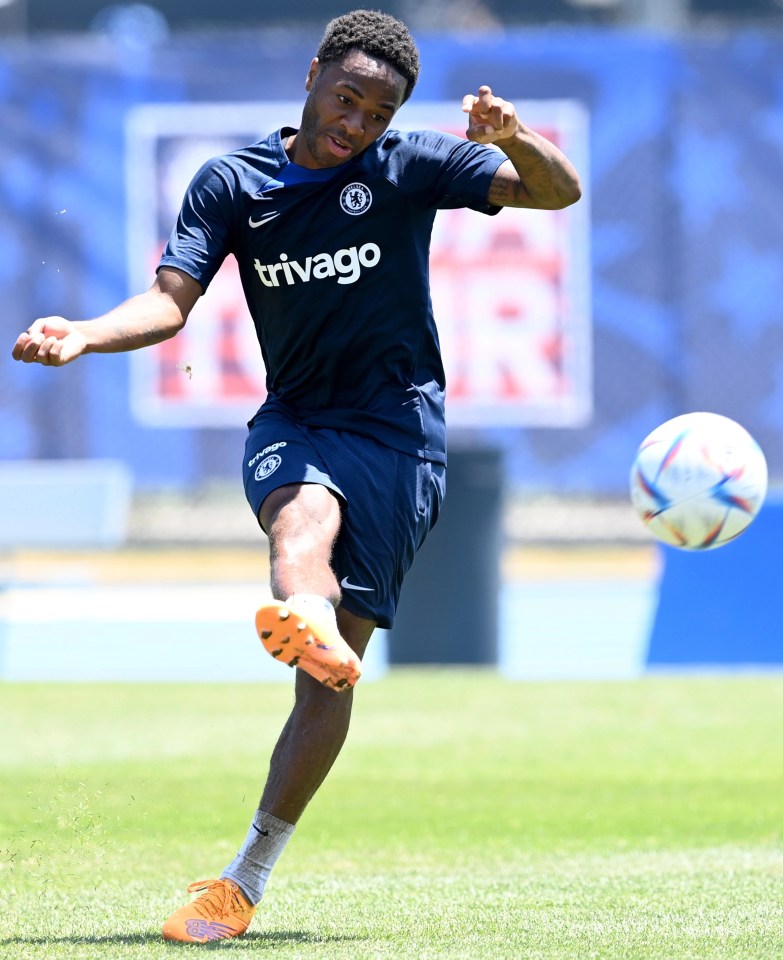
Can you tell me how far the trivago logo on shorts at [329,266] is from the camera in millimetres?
4918

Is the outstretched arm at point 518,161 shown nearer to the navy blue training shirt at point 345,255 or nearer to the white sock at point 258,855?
the navy blue training shirt at point 345,255

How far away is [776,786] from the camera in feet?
25.0

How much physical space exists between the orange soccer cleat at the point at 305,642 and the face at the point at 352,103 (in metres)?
1.48

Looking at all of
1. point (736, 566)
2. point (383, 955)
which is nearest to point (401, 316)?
point (383, 955)

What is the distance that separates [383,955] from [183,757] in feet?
14.4

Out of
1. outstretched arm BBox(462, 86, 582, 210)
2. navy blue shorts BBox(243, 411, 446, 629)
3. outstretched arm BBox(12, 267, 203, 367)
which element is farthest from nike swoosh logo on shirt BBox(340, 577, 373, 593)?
outstretched arm BBox(462, 86, 582, 210)

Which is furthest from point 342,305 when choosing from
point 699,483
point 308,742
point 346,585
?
point 699,483

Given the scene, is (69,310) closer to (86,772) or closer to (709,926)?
(86,772)

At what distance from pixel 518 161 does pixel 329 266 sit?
0.63 metres

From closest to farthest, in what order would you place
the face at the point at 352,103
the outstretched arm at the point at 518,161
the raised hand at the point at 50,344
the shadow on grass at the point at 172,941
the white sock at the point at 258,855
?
the raised hand at the point at 50,344, the shadow on grass at the point at 172,941, the outstretched arm at the point at 518,161, the white sock at the point at 258,855, the face at the point at 352,103

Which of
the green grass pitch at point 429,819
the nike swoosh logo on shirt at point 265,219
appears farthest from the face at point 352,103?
the green grass pitch at point 429,819

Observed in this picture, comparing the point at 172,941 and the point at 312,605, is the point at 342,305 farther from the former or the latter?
the point at 172,941

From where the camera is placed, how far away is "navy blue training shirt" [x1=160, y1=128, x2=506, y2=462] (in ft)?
16.2

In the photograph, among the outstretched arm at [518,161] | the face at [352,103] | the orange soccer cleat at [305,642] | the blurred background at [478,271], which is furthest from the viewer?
the blurred background at [478,271]
